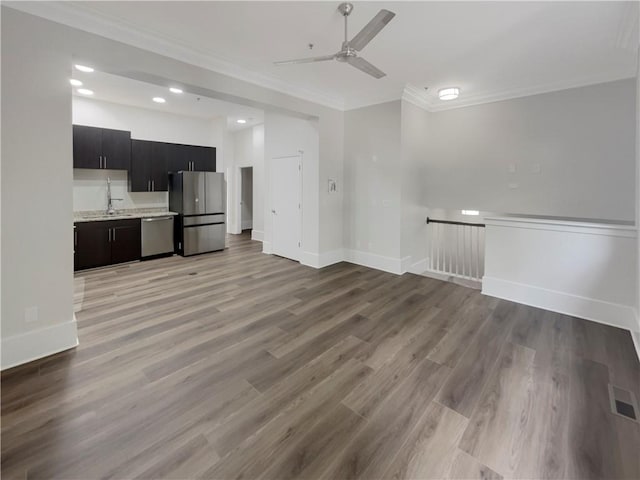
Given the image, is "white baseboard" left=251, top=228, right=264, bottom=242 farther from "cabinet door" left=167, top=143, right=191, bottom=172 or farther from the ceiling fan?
the ceiling fan

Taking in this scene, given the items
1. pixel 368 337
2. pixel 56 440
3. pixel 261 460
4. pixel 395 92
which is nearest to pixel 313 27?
pixel 395 92

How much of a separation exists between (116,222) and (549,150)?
7525mm

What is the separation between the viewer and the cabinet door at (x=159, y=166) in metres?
6.41

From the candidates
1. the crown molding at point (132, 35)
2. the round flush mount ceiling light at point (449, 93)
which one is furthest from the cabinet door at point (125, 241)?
the round flush mount ceiling light at point (449, 93)

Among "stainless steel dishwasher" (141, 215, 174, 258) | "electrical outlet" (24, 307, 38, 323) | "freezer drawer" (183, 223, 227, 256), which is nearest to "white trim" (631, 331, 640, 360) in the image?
"electrical outlet" (24, 307, 38, 323)

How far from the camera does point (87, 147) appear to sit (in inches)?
218

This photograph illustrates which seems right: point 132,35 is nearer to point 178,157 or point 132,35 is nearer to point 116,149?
point 116,149

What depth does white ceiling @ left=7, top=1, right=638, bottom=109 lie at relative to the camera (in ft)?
8.81

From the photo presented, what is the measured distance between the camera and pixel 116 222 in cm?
564

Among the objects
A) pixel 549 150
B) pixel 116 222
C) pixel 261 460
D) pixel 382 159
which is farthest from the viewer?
pixel 116 222

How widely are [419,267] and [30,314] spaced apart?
5423 mm

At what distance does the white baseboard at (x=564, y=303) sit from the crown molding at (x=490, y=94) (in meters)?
2.97

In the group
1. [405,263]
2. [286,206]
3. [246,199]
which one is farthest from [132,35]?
[246,199]

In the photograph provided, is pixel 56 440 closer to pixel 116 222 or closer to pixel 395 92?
pixel 116 222
